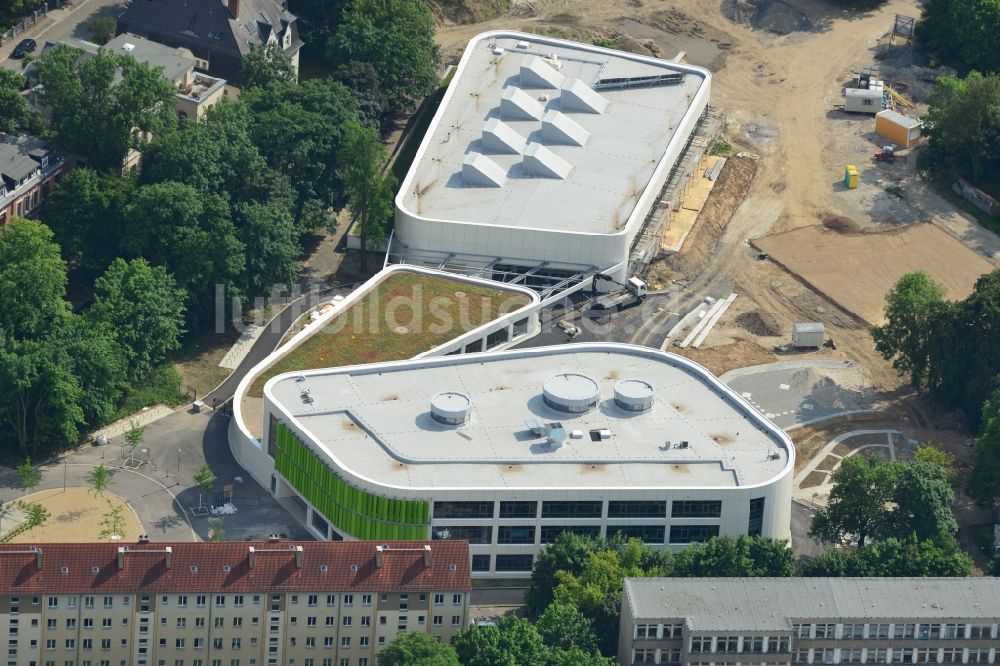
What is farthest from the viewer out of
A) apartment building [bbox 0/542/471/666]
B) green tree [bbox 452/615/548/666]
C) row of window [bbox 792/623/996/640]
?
row of window [bbox 792/623/996/640]

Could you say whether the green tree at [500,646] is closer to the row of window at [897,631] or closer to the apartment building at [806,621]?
the apartment building at [806,621]

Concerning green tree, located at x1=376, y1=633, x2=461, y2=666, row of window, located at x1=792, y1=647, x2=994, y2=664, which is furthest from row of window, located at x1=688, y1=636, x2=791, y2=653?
green tree, located at x1=376, y1=633, x2=461, y2=666

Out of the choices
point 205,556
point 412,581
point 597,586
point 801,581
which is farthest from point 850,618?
point 205,556

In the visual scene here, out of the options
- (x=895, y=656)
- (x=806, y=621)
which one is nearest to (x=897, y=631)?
(x=895, y=656)

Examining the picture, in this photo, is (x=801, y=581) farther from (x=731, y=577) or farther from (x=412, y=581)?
(x=412, y=581)

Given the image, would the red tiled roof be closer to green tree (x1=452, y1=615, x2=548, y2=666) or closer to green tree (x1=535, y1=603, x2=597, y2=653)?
green tree (x1=452, y1=615, x2=548, y2=666)

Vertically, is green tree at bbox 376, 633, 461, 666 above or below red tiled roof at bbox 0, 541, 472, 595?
below

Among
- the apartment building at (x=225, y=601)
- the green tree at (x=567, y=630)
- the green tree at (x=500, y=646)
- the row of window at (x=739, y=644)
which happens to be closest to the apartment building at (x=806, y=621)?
the row of window at (x=739, y=644)
